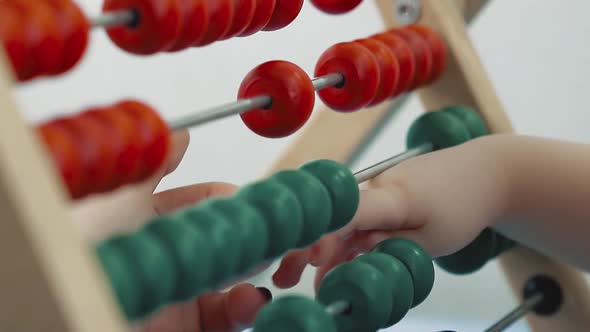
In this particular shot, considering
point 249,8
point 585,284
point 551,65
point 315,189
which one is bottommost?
point 585,284

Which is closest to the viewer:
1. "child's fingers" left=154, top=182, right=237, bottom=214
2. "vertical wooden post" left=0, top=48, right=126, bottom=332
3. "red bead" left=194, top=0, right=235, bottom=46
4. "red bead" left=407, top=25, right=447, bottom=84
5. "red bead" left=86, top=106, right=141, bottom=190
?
"vertical wooden post" left=0, top=48, right=126, bottom=332

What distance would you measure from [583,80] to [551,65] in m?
0.05

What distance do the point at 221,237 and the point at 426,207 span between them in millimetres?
248

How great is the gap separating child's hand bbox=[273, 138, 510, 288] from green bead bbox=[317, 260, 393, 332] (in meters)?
0.06

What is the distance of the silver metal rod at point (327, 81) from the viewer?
0.64 meters

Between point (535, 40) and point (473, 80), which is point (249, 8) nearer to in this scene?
point (473, 80)

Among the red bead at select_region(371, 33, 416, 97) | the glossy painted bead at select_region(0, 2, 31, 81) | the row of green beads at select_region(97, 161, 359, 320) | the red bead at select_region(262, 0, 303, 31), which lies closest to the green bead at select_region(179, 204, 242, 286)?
the row of green beads at select_region(97, 161, 359, 320)

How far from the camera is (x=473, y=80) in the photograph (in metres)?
0.75

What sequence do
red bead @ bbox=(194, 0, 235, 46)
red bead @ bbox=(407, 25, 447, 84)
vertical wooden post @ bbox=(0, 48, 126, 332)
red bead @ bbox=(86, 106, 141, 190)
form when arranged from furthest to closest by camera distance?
red bead @ bbox=(407, 25, 447, 84) < red bead @ bbox=(194, 0, 235, 46) < red bead @ bbox=(86, 106, 141, 190) < vertical wooden post @ bbox=(0, 48, 126, 332)

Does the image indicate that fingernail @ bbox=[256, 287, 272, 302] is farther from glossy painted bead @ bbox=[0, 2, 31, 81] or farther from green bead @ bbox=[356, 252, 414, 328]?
glossy painted bead @ bbox=[0, 2, 31, 81]

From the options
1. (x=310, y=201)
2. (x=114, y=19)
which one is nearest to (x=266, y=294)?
(x=310, y=201)

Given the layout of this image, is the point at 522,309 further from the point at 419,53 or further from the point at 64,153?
the point at 64,153

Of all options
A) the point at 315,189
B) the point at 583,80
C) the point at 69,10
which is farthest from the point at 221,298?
the point at 583,80

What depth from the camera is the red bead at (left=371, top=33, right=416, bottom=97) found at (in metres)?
0.70
